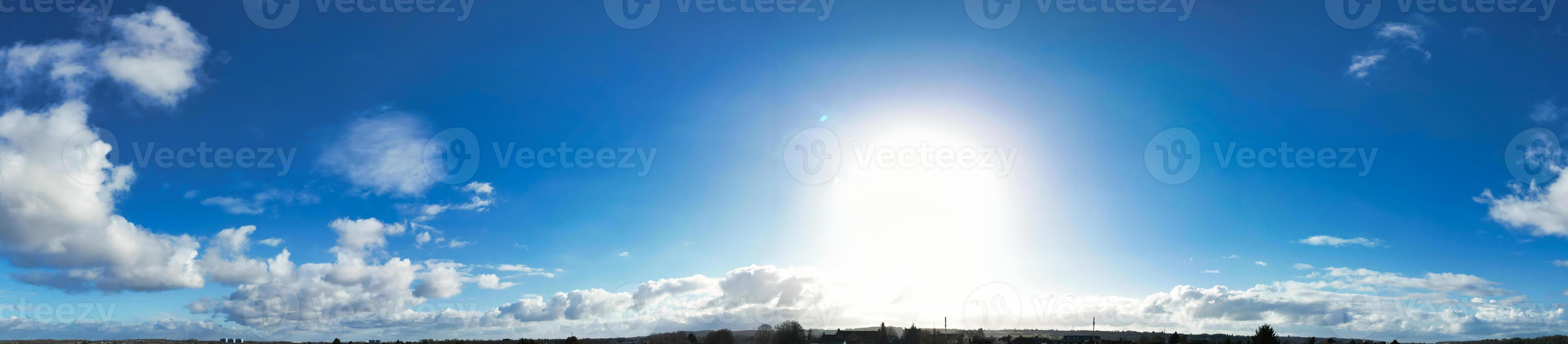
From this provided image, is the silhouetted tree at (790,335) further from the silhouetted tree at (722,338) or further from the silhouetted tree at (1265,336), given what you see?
the silhouetted tree at (1265,336)

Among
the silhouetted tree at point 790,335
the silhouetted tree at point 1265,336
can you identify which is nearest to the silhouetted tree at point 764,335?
the silhouetted tree at point 790,335

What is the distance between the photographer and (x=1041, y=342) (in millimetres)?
191375

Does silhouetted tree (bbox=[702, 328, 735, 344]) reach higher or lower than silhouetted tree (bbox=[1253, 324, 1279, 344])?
lower

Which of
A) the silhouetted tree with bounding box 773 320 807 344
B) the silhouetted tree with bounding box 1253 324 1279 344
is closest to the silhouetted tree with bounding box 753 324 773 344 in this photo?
the silhouetted tree with bounding box 773 320 807 344

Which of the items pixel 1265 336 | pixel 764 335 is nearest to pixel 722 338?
pixel 764 335

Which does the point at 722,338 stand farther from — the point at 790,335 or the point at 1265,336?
the point at 1265,336

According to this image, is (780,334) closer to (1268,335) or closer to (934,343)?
(934,343)

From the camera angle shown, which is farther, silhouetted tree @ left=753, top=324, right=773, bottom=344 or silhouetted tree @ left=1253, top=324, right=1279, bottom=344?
silhouetted tree @ left=753, top=324, right=773, bottom=344

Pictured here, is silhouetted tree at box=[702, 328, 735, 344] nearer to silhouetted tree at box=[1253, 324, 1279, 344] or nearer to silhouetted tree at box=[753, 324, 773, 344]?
silhouetted tree at box=[753, 324, 773, 344]

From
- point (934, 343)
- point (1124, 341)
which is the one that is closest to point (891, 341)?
point (934, 343)

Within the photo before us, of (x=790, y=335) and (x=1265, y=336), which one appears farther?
(x=790, y=335)

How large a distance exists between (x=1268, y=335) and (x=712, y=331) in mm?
113157

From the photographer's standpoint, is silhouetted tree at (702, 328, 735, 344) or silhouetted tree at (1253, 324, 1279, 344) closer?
silhouetted tree at (1253, 324, 1279, 344)

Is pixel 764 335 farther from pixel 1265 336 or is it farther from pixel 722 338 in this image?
pixel 1265 336
